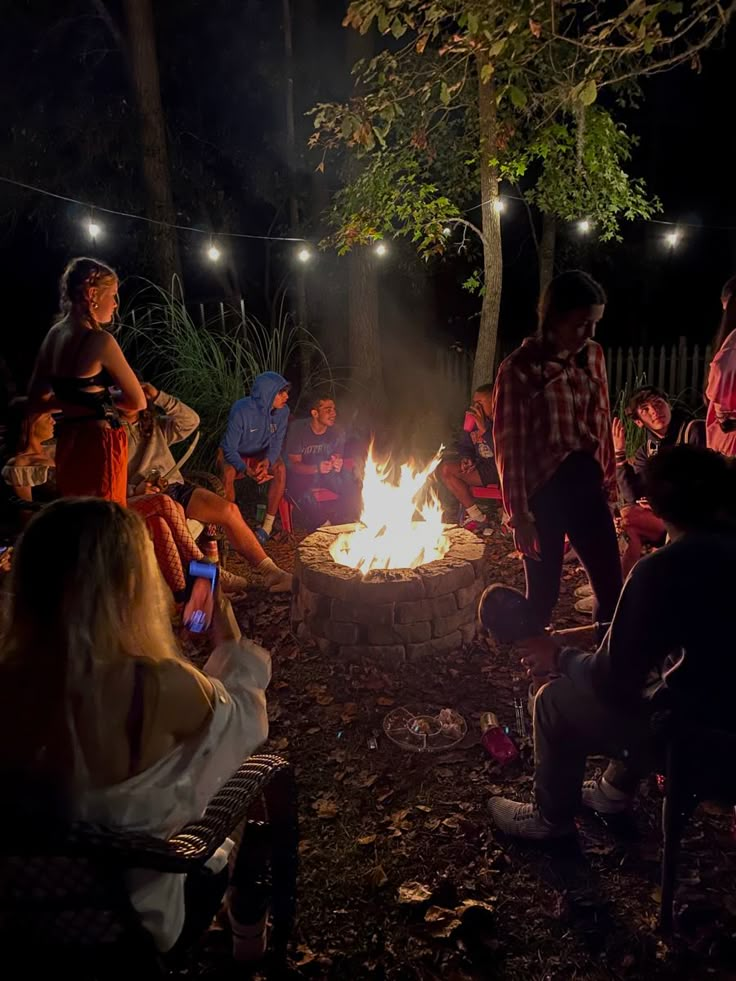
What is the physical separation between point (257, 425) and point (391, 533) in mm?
2581

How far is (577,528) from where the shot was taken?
12.8 feet

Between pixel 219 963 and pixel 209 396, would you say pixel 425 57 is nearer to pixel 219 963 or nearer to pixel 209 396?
pixel 209 396

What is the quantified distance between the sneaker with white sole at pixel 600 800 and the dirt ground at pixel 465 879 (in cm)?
7

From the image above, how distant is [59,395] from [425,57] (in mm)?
8883

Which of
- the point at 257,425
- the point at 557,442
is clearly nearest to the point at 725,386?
the point at 557,442

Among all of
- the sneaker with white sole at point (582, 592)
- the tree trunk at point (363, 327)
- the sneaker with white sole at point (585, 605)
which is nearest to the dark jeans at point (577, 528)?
the sneaker with white sole at point (585, 605)

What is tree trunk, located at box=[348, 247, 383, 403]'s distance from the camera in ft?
40.5

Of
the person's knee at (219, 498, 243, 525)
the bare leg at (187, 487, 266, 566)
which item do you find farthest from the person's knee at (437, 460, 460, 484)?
the person's knee at (219, 498, 243, 525)

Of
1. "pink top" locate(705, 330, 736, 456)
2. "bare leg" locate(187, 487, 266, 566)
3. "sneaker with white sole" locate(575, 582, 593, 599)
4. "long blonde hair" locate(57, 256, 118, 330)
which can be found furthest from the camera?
"sneaker with white sole" locate(575, 582, 593, 599)

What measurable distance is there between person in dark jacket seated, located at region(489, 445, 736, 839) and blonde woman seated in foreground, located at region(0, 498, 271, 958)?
1290 mm

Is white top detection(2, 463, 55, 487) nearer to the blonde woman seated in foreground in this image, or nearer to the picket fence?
the blonde woman seated in foreground

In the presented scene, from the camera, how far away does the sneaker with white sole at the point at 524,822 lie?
9.45 ft

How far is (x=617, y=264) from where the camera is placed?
67.6 feet

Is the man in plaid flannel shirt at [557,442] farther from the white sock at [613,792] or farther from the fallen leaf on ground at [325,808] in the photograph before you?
the fallen leaf on ground at [325,808]
